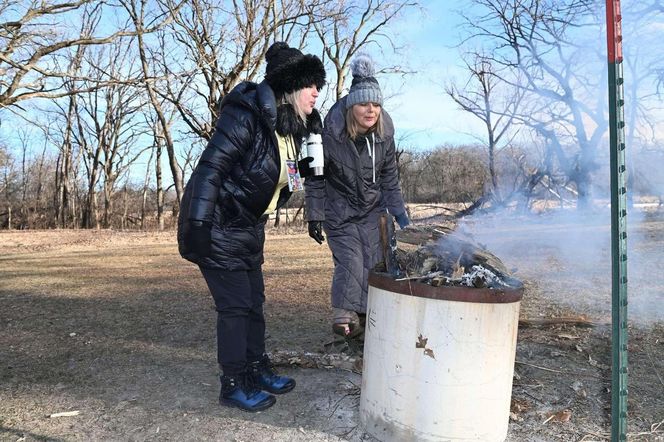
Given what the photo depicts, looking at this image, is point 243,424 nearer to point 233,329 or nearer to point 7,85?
point 233,329

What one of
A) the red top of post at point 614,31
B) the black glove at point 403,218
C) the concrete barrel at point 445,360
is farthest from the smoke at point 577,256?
the red top of post at point 614,31

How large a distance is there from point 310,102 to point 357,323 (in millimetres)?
1695

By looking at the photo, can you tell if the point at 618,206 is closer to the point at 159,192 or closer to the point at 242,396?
the point at 242,396

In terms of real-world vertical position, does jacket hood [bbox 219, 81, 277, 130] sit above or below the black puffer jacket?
above

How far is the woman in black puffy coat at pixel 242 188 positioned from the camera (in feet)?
8.51

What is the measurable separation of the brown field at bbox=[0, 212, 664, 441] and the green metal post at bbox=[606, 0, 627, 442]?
619 mm

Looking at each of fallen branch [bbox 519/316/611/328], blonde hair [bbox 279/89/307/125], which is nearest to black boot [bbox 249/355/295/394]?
blonde hair [bbox 279/89/307/125]

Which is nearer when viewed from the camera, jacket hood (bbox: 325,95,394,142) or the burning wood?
the burning wood

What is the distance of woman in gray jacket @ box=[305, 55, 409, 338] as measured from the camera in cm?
355

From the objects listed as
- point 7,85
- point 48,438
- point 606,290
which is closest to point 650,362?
point 606,290

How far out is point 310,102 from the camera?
117 inches

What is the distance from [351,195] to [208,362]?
1.58m

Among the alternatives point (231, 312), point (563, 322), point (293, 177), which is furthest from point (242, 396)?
point (563, 322)

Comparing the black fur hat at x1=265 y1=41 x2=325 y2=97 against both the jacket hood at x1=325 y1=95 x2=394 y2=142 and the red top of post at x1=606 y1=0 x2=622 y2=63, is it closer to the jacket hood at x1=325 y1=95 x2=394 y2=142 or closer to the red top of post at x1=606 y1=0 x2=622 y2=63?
the jacket hood at x1=325 y1=95 x2=394 y2=142
